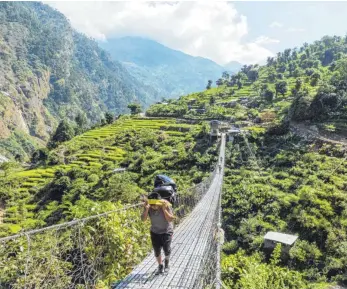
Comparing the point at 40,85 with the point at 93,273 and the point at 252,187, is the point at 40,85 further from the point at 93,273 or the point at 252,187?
the point at 93,273

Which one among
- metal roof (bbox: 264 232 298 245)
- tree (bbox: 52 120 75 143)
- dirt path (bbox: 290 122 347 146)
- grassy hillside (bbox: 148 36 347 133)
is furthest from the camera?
tree (bbox: 52 120 75 143)

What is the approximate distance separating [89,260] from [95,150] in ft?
101

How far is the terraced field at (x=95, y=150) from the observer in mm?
30288

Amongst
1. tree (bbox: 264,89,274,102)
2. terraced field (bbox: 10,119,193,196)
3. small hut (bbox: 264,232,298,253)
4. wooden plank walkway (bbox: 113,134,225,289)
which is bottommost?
small hut (bbox: 264,232,298,253)

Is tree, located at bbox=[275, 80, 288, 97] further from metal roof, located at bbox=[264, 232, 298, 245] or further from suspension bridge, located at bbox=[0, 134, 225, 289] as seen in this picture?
suspension bridge, located at bbox=[0, 134, 225, 289]

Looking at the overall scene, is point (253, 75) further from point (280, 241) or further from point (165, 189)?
point (165, 189)

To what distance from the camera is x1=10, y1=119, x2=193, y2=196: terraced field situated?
3029cm

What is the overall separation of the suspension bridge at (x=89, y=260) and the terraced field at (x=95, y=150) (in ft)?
80.5

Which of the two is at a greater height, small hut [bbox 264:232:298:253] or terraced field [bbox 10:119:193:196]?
terraced field [bbox 10:119:193:196]

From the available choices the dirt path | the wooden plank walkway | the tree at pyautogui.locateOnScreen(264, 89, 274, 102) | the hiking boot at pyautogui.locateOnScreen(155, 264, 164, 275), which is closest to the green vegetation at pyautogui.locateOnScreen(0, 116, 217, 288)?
the wooden plank walkway

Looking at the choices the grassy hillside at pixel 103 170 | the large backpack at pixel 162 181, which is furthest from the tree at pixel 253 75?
the large backpack at pixel 162 181

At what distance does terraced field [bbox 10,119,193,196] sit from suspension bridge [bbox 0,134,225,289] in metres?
24.5

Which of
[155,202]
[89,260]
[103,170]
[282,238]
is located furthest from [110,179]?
[155,202]

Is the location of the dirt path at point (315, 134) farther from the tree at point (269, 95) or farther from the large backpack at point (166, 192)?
the large backpack at point (166, 192)
